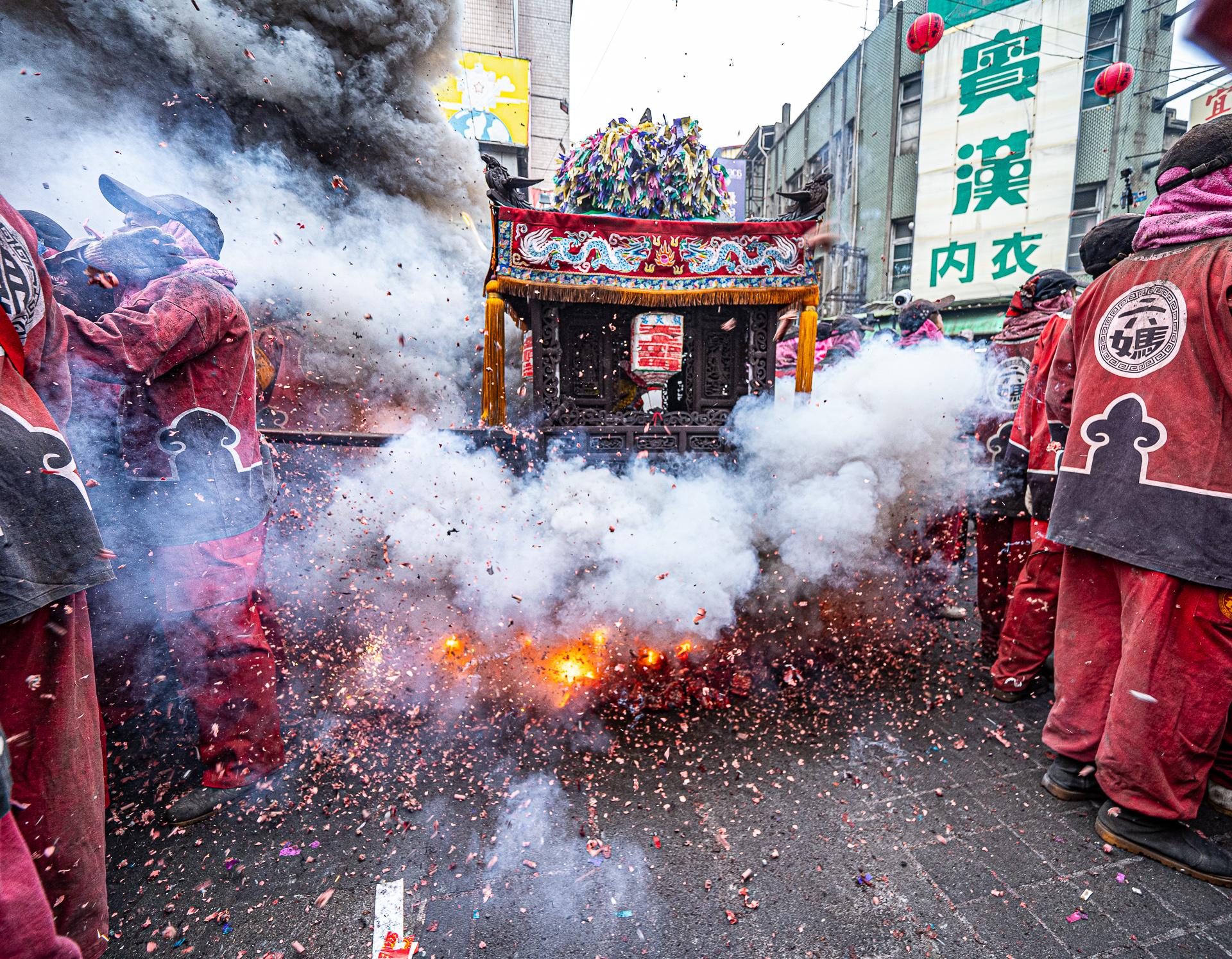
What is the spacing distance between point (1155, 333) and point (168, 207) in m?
4.18

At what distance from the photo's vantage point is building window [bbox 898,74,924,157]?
49.9 feet

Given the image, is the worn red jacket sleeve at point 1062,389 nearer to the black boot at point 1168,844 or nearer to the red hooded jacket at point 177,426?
the black boot at point 1168,844

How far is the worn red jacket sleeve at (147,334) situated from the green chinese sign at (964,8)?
716 inches

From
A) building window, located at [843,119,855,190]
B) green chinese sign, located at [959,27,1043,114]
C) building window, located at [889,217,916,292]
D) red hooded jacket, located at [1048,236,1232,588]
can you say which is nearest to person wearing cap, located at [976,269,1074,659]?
red hooded jacket, located at [1048,236,1232,588]

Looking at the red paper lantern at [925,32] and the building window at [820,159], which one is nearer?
the red paper lantern at [925,32]

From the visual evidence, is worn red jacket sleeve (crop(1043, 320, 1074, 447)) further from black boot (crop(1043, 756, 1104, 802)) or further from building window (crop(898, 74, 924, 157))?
building window (crop(898, 74, 924, 157))

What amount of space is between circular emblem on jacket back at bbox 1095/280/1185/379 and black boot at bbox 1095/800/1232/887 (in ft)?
5.64

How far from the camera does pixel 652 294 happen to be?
509 centimetres

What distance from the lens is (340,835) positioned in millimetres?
2240

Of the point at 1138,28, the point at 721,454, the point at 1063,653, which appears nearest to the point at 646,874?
the point at 1063,653

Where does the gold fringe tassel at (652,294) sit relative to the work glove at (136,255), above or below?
above

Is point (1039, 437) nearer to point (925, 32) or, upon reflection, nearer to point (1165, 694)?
point (1165, 694)

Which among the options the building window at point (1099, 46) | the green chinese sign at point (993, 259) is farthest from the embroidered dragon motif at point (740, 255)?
the building window at point (1099, 46)

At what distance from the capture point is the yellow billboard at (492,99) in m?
16.3
